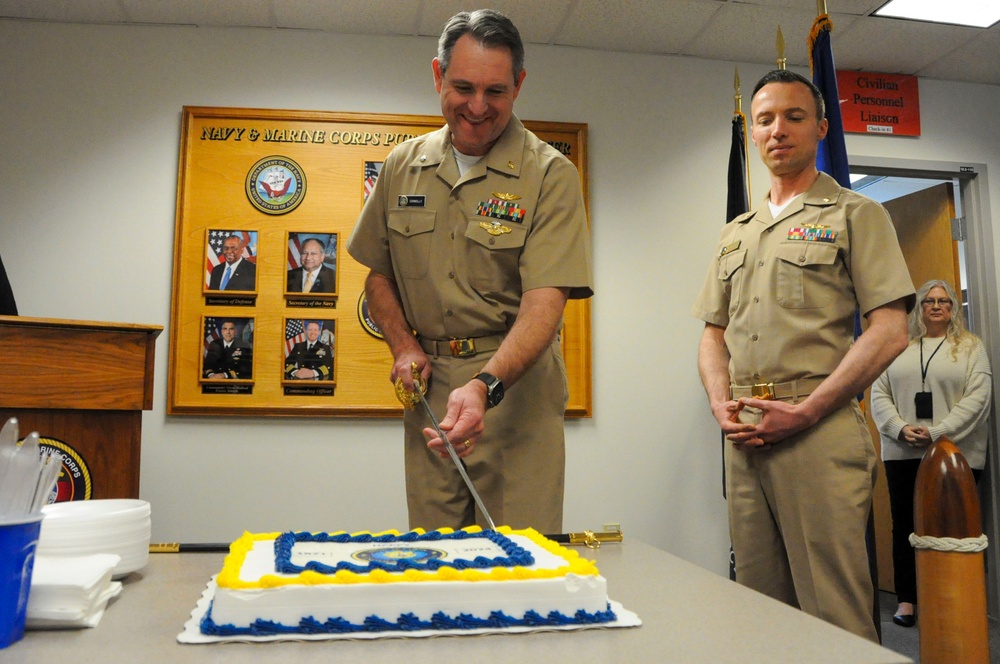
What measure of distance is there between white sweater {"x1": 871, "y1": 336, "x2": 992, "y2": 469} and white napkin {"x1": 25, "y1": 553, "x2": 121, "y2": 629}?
3899 millimetres

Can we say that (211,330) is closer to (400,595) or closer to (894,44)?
(400,595)

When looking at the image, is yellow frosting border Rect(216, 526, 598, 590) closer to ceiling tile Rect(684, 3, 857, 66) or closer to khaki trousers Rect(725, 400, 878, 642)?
khaki trousers Rect(725, 400, 878, 642)

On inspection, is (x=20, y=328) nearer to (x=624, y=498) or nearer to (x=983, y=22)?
(x=624, y=498)

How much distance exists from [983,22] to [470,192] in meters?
3.11

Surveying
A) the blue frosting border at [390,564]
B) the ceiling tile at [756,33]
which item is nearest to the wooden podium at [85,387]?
the blue frosting border at [390,564]

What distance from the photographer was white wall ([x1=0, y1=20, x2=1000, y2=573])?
3461mm

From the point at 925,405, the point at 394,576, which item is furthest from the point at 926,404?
the point at 394,576

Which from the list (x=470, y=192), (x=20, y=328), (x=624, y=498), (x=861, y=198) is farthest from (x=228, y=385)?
(x=861, y=198)

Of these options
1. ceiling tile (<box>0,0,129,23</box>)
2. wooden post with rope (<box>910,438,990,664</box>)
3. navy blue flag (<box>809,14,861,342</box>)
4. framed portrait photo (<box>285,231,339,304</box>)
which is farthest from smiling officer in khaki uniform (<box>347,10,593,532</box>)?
ceiling tile (<box>0,0,129,23</box>)

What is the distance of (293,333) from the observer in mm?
3521

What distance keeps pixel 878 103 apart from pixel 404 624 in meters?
4.15

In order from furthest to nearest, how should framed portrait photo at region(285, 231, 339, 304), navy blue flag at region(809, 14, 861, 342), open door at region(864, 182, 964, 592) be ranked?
open door at region(864, 182, 964, 592), framed portrait photo at region(285, 231, 339, 304), navy blue flag at region(809, 14, 861, 342)

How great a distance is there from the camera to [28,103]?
352cm

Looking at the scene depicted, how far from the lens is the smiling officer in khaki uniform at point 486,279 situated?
5.46 ft
